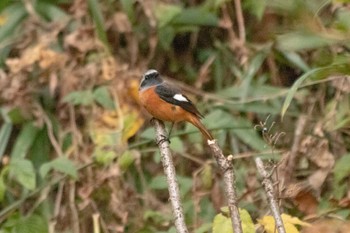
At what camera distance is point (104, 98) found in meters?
4.47

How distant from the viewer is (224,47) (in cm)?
488

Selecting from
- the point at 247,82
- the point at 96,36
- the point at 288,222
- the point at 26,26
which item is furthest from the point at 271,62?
the point at 288,222

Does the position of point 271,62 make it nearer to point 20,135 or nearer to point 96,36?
point 96,36

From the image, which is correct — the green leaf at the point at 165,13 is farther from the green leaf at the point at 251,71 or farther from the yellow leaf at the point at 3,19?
the yellow leaf at the point at 3,19

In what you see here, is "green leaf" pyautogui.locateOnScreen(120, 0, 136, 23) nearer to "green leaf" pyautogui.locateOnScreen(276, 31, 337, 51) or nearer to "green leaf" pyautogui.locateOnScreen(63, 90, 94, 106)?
"green leaf" pyautogui.locateOnScreen(63, 90, 94, 106)

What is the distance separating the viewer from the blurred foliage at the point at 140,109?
161 inches

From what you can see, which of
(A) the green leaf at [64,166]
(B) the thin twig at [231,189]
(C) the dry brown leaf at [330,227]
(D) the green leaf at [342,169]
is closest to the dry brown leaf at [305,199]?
(D) the green leaf at [342,169]

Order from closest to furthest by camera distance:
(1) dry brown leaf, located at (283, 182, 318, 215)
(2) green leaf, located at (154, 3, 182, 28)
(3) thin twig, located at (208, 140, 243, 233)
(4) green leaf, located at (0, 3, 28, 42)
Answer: (3) thin twig, located at (208, 140, 243, 233), (1) dry brown leaf, located at (283, 182, 318, 215), (2) green leaf, located at (154, 3, 182, 28), (4) green leaf, located at (0, 3, 28, 42)

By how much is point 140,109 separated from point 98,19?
1.53ft

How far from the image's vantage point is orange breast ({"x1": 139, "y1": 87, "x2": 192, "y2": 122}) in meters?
3.35

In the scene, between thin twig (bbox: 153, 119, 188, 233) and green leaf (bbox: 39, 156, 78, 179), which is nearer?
thin twig (bbox: 153, 119, 188, 233)

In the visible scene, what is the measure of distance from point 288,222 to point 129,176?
153 centimetres

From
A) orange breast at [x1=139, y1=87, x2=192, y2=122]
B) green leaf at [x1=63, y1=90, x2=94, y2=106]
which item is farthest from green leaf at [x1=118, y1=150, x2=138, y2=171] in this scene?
orange breast at [x1=139, y1=87, x2=192, y2=122]

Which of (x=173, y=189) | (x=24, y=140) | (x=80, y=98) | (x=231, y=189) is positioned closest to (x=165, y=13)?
(x=80, y=98)
